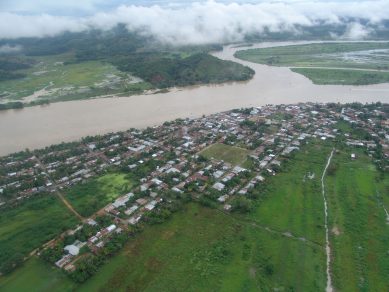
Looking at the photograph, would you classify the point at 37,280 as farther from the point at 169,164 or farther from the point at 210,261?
the point at 169,164

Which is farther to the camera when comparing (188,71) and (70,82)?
(188,71)

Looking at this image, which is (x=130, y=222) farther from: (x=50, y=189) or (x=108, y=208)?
(x=50, y=189)

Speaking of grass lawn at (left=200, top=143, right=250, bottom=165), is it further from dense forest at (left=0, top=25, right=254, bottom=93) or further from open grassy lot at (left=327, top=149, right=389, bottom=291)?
dense forest at (left=0, top=25, right=254, bottom=93)

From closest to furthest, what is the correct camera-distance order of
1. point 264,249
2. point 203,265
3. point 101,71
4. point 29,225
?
point 203,265, point 264,249, point 29,225, point 101,71

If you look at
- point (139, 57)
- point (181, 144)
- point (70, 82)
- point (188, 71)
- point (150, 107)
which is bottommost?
point (181, 144)

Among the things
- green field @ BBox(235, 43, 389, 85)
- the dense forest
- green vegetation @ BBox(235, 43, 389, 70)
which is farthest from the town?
green vegetation @ BBox(235, 43, 389, 70)

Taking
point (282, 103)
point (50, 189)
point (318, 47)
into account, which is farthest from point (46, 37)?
point (50, 189)

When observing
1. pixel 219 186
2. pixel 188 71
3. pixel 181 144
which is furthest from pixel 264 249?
pixel 188 71

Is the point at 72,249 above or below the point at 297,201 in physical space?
above

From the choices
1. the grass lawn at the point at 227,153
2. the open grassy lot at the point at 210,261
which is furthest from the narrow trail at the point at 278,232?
the grass lawn at the point at 227,153
